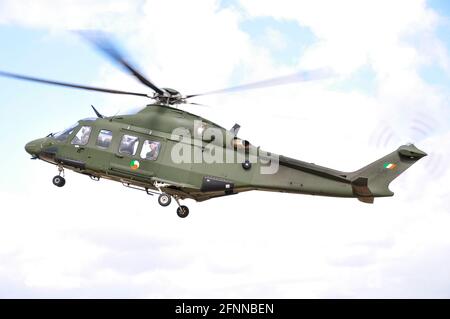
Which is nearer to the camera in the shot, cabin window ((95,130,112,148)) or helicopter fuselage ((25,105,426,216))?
helicopter fuselage ((25,105,426,216))

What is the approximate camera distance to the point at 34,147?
32.6m

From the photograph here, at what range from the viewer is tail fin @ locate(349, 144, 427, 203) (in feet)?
97.7

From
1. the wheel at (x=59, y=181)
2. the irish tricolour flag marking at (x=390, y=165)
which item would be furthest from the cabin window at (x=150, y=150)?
the irish tricolour flag marking at (x=390, y=165)

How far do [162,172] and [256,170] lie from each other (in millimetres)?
3656

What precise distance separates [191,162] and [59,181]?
5.87 m

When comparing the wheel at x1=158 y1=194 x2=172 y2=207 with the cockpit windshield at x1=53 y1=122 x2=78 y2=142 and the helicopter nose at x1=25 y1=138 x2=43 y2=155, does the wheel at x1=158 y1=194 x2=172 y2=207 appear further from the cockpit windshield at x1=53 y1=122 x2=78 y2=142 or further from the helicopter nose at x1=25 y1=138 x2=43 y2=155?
the helicopter nose at x1=25 y1=138 x2=43 y2=155

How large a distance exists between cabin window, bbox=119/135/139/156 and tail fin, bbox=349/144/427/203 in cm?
847

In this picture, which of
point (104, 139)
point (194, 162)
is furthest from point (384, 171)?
point (104, 139)

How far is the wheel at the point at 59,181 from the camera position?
3206 centimetres

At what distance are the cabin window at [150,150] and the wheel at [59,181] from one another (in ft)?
13.1

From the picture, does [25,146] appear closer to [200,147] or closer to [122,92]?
[122,92]

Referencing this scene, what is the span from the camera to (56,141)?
1264 inches

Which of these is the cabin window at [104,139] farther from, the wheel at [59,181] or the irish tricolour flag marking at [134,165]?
the wheel at [59,181]

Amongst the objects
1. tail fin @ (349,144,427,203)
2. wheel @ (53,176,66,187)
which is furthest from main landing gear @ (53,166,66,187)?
tail fin @ (349,144,427,203)
